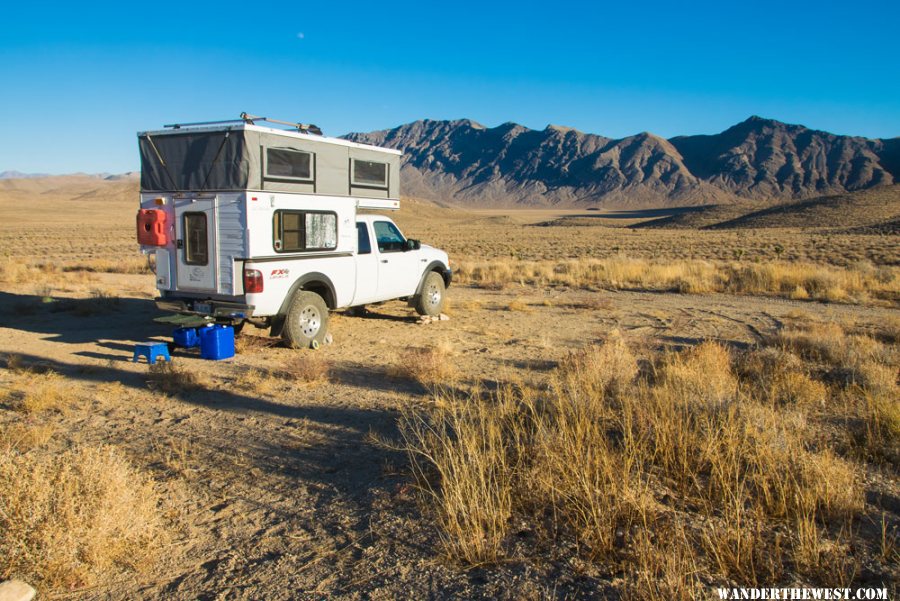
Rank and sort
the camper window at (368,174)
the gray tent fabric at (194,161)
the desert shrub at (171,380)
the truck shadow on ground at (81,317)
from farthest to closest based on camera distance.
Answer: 1. the truck shadow on ground at (81,317)
2. the camper window at (368,174)
3. the gray tent fabric at (194,161)
4. the desert shrub at (171,380)

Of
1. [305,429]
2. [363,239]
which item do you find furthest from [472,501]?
[363,239]

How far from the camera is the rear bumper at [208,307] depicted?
347 inches

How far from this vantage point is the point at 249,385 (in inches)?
302

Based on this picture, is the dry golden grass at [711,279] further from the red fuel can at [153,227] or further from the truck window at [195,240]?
the red fuel can at [153,227]

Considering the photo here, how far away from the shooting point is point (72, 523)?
3.63 meters

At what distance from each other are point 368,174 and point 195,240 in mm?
3111

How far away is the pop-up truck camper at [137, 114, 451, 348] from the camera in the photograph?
28.4 ft

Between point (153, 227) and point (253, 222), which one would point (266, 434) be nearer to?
point (253, 222)

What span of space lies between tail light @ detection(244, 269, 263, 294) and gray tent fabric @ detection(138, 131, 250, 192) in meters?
1.14

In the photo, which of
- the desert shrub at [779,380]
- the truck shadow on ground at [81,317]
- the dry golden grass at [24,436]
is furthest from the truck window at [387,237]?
the dry golden grass at [24,436]

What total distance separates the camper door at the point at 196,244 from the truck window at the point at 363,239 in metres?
2.69

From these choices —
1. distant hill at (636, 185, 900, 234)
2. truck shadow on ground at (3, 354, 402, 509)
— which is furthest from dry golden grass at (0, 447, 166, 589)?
distant hill at (636, 185, 900, 234)

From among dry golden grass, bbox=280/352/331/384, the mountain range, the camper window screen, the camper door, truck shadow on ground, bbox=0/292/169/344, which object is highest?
the mountain range

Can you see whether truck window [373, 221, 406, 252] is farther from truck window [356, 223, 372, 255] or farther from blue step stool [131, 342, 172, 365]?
blue step stool [131, 342, 172, 365]
